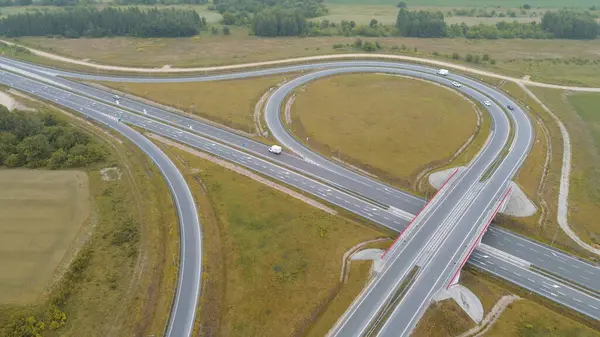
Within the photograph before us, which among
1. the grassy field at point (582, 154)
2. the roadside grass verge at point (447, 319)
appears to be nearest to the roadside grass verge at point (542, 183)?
the grassy field at point (582, 154)

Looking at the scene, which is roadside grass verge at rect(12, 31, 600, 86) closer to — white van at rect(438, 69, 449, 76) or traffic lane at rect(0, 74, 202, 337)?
white van at rect(438, 69, 449, 76)

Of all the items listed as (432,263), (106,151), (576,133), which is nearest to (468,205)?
(432,263)

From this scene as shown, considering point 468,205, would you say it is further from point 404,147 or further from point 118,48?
point 118,48

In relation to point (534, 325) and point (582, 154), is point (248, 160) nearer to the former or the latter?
point (534, 325)

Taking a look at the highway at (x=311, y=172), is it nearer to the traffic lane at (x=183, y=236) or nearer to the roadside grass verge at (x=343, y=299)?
the traffic lane at (x=183, y=236)

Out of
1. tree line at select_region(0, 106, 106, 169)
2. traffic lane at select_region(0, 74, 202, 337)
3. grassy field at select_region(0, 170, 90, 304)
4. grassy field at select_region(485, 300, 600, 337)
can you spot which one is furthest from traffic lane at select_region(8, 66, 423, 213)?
grassy field at select_region(0, 170, 90, 304)
